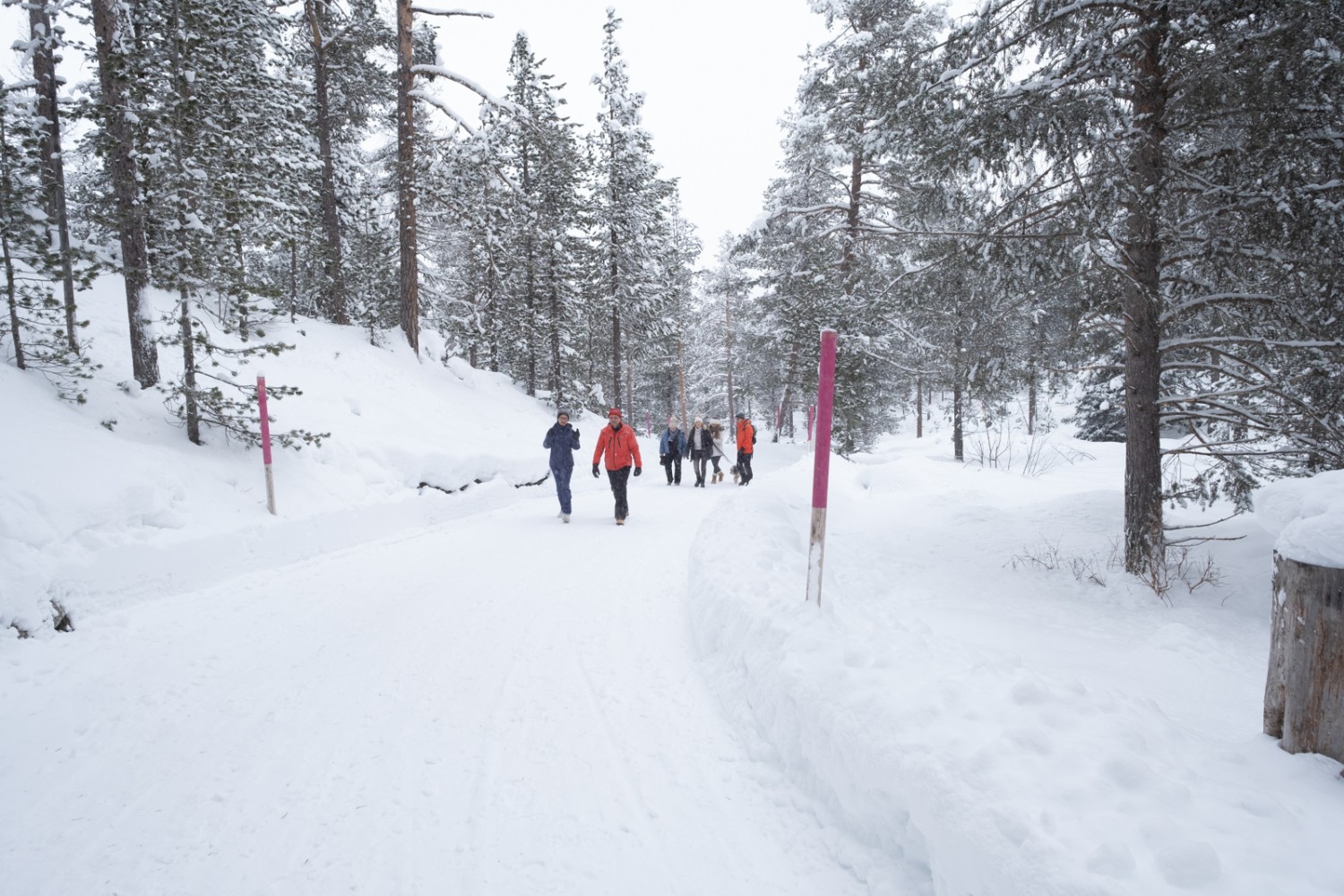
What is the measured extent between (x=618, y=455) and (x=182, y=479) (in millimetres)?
5936

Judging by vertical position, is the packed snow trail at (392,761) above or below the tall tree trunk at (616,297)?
below

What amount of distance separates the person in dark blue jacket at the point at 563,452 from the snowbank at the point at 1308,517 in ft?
29.3

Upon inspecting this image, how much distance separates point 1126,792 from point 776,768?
62.8 inches

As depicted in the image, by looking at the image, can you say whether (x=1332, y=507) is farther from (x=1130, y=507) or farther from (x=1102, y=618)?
(x=1130, y=507)

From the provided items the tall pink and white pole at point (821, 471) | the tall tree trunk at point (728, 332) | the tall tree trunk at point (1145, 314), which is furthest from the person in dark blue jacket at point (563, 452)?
the tall tree trunk at point (728, 332)

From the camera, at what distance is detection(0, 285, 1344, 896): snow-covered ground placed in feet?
7.17

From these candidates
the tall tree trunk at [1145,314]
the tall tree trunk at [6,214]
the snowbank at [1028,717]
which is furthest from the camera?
the tall tree trunk at [6,214]

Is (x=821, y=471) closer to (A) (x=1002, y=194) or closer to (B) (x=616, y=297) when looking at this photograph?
(A) (x=1002, y=194)

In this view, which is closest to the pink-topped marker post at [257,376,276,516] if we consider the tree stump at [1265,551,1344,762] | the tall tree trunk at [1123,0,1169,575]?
the tree stump at [1265,551,1344,762]

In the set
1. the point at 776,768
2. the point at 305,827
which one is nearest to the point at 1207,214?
the point at 776,768

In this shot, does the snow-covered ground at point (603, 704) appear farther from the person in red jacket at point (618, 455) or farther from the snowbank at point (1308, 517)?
the person in red jacket at point (618, 455)

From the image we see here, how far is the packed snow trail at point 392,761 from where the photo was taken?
250 centimetres

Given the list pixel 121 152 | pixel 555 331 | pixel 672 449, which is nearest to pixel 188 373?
pixel 121 152

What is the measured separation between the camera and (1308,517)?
2299 mm
